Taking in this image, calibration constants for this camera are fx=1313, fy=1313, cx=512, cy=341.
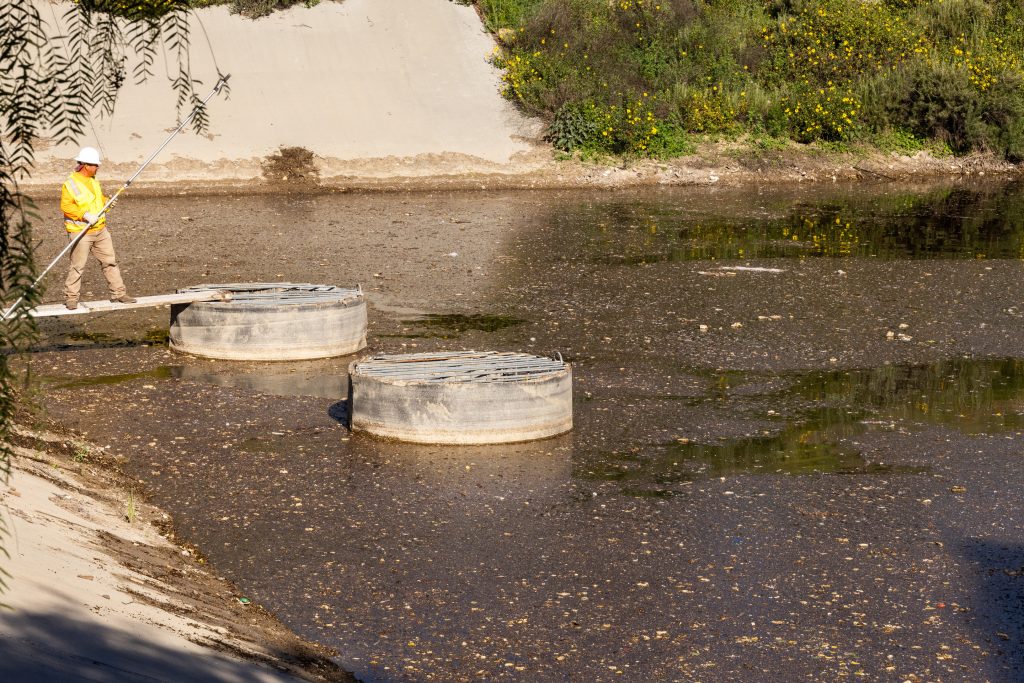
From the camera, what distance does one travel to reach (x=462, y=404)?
10844mm

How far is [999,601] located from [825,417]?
4.16 metres

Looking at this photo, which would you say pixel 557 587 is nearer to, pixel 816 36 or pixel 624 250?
pixel 624 250

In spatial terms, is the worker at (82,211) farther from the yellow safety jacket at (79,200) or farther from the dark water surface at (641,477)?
the dark water surface at (641,477)

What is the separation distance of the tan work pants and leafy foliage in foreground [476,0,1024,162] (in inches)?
679

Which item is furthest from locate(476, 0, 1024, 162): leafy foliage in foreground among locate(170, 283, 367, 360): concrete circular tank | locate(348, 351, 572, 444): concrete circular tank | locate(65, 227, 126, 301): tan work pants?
locate(348, 351, 572, 444): concrete circular tank

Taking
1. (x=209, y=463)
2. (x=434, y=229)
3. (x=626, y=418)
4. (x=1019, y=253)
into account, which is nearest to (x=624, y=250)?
(x=434, y=229)

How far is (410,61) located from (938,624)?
83.8 ft

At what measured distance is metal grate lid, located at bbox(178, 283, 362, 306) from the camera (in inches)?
550

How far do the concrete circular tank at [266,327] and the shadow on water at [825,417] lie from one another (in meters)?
3.97

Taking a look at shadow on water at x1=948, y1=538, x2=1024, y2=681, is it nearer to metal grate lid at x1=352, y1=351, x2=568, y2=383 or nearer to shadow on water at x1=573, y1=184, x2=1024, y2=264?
metal grate lid at x1=352, y1=351, x2=568, y2=383

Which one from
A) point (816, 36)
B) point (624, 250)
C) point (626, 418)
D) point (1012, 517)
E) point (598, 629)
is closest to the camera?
point (598, 629)

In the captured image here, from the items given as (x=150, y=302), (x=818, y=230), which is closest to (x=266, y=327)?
(x=150, y=302)

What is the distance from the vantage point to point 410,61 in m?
31.4

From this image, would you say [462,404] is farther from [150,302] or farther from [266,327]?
[150,302]
